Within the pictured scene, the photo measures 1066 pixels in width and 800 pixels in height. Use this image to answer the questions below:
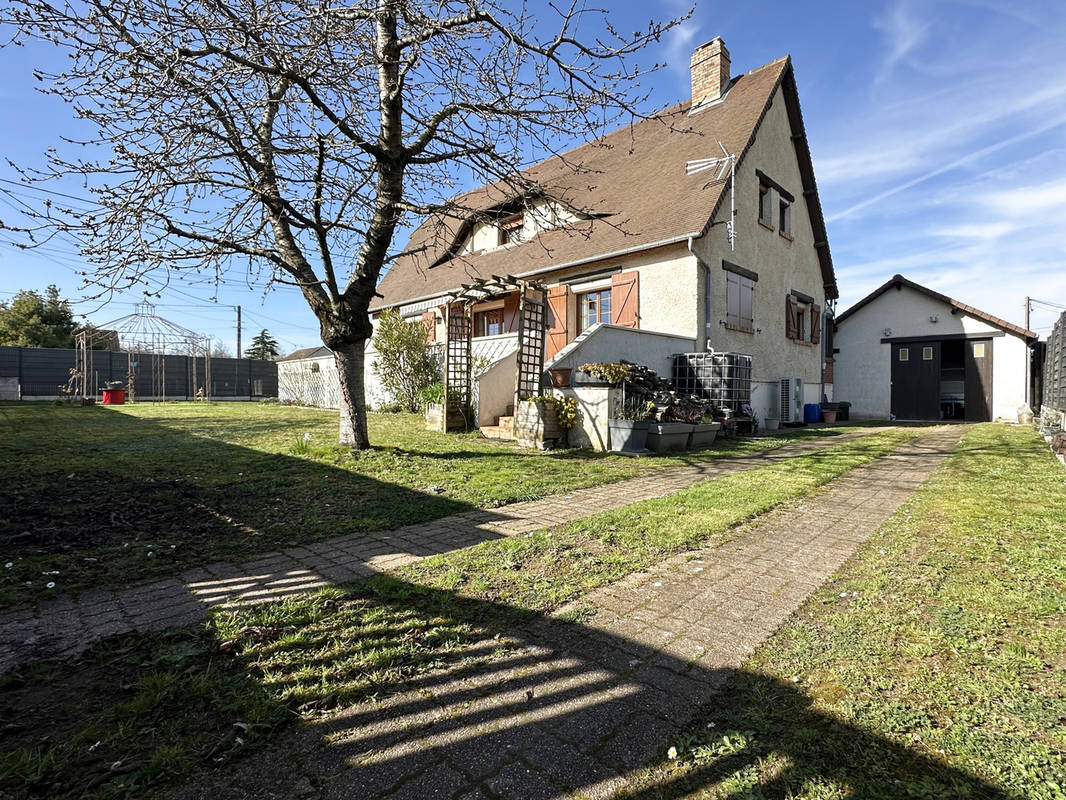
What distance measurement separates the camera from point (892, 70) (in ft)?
32.9

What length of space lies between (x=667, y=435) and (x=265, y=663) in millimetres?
7408

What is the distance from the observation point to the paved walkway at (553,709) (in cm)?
146

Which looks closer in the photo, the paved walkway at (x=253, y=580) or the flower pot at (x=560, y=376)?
the paved walkway at (x=253, y=580)

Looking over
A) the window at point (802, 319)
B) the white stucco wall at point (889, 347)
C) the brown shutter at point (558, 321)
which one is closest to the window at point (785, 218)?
the window at point (802, 319)

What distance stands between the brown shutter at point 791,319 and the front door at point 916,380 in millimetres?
5638

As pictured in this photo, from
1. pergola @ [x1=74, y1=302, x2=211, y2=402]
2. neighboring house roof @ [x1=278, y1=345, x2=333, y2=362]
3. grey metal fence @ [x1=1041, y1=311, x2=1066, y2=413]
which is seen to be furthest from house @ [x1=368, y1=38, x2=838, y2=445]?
pergola @ [x1=74, y1=302, x2=211, y2=402]

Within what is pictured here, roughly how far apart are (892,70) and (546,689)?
1359 centimetres

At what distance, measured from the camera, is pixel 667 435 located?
8.57 m

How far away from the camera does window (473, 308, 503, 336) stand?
1750 centimetres

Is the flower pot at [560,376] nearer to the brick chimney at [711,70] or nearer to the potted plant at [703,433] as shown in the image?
the potted plant at [703,433]

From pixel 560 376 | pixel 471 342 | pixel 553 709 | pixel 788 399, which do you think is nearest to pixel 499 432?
pixel 560 376

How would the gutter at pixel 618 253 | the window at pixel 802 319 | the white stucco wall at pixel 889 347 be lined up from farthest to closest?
the white stucco wall at pixel 889 347 < the window at pixel 802 319 < the gutter at pixel 618 253

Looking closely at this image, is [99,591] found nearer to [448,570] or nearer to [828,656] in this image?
[448,570]

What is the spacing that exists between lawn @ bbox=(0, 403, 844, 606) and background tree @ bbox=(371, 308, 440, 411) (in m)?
4.71
